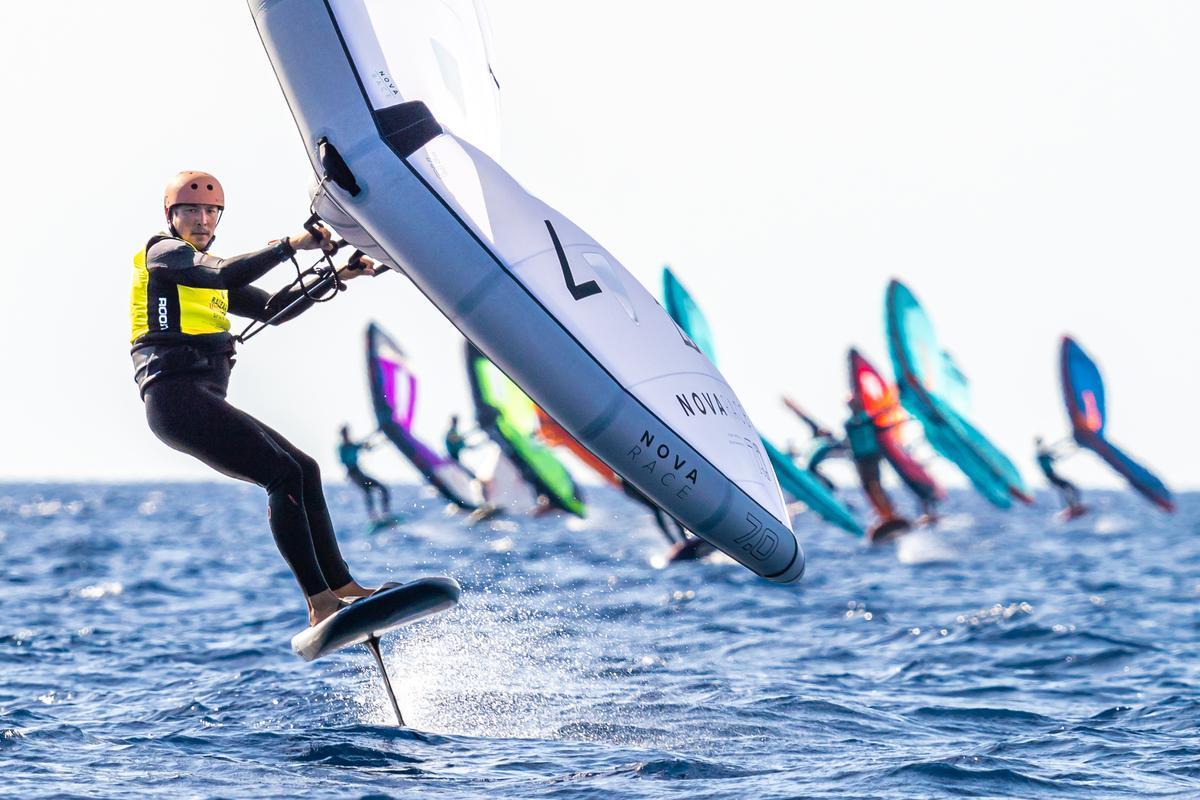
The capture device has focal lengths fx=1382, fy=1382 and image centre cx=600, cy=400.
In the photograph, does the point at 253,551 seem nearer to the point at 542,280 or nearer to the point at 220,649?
the point at 220,649

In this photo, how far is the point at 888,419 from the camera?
23062mm

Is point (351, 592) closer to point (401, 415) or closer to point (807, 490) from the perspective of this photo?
point (807, 490)

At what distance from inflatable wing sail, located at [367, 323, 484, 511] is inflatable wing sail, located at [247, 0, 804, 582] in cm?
1901

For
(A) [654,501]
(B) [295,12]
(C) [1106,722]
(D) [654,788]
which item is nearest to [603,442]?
(A) [654,501]

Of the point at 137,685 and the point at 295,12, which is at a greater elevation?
the point at 295,12

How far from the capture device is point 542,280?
6117 millimetres

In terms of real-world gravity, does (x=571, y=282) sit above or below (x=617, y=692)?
above

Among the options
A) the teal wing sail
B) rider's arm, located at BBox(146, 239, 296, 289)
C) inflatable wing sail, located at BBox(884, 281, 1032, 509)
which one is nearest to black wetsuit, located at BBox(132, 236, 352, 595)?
rider's arm, located at BBox(146, 239, 296, 289)

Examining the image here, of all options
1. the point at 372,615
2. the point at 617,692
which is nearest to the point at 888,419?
the point at 617,692

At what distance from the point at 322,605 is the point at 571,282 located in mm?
1786

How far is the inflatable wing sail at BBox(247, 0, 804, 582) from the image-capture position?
5984 mm

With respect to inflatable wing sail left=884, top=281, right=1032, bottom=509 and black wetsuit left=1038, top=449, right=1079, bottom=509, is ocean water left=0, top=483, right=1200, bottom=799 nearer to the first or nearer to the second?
inflatable wing sail left=884, top=281, right=1032, bottom=509

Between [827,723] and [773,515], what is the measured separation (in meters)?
1.08

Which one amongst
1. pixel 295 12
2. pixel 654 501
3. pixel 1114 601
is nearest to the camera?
pixel 295 12
